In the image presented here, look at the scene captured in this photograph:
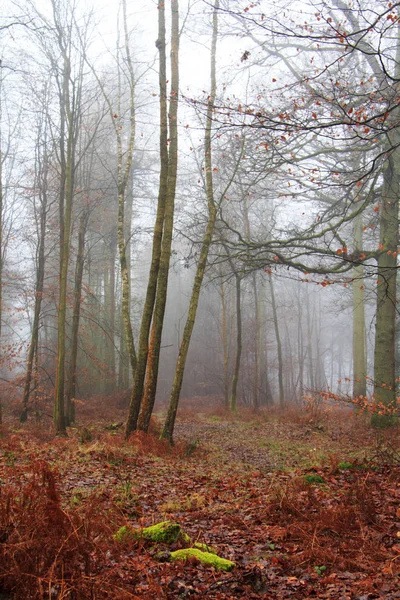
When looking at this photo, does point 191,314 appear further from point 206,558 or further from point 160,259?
point 206,558

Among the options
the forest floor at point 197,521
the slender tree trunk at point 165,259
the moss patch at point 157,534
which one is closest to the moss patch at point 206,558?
the forest floor at point 197,521

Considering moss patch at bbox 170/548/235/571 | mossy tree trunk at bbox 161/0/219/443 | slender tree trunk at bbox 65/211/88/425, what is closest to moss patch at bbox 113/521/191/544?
moss patch at bbox 170/548/235/571

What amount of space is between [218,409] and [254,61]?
13.6 metres

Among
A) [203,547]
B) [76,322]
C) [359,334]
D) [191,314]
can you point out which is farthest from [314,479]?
[359,334]

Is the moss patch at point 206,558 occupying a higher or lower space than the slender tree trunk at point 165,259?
lower

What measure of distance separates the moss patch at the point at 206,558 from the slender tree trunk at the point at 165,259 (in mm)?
6870

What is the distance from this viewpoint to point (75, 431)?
12.7 meters

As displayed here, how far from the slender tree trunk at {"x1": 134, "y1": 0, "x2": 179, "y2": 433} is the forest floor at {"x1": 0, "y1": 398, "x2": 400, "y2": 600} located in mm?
1148

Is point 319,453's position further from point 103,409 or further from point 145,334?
point 103,409

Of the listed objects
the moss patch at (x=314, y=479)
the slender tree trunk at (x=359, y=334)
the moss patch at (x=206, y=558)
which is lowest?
the moss patch at (x=314, y=479)

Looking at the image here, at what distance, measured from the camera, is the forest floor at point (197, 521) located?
2948 millimetres

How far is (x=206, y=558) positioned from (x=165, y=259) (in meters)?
7.83

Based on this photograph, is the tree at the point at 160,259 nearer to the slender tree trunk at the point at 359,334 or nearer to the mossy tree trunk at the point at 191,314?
the mossy tree trunk at the point at 191,314

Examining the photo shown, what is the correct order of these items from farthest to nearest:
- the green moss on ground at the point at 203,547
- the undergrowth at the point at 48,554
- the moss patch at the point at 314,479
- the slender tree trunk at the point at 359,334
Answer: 1. the slender tree trunk at the point at 359,334
2. the moss patch at the point at 314,479
3. the green moss on ground at the point at 203,547
4. the undergrowth at the point at 48,554
